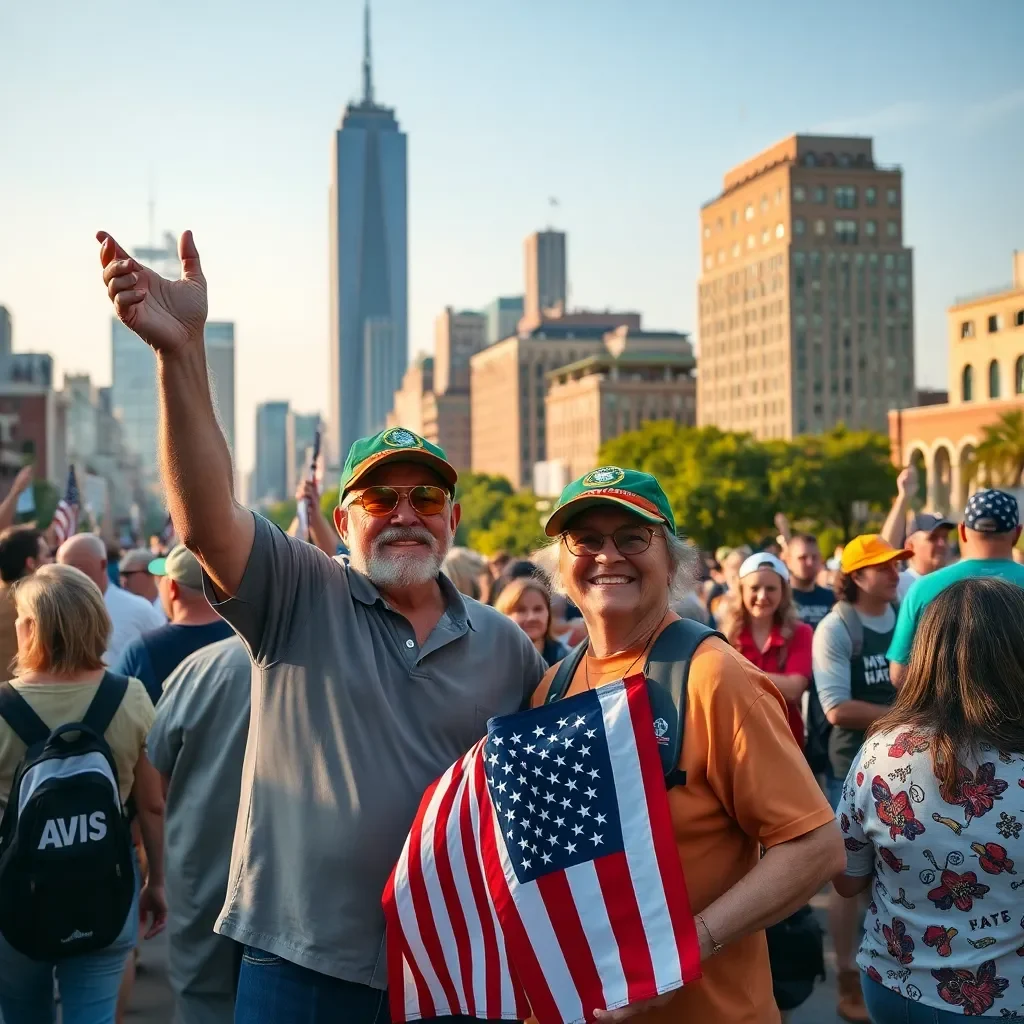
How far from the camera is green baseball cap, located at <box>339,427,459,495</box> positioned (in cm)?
367

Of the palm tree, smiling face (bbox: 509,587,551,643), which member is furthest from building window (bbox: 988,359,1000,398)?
smiling face (bbox: 509,587,551,643)

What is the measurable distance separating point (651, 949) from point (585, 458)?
132m

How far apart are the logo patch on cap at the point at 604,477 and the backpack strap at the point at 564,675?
0.49 metres

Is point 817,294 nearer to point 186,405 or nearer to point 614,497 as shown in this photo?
point 614,497

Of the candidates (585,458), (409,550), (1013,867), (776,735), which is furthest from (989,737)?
(585,458)

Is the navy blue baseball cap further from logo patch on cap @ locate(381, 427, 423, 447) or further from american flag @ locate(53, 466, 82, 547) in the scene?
american flag @ locate(53, 466, 82, 547)

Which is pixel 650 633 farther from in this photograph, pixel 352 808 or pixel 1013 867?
pixel 1013 867

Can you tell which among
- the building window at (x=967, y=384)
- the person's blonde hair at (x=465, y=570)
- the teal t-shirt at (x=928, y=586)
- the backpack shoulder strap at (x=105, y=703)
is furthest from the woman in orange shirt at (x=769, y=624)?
the building window at (x=967, y=384)

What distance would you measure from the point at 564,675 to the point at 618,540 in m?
0.42

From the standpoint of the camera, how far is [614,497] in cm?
340

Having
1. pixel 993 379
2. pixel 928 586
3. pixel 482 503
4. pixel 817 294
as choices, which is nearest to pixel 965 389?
pixel 993 379

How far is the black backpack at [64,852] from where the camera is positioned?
4.61 m

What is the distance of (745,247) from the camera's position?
120688mm

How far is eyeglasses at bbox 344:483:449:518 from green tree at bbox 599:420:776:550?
60123 mm
